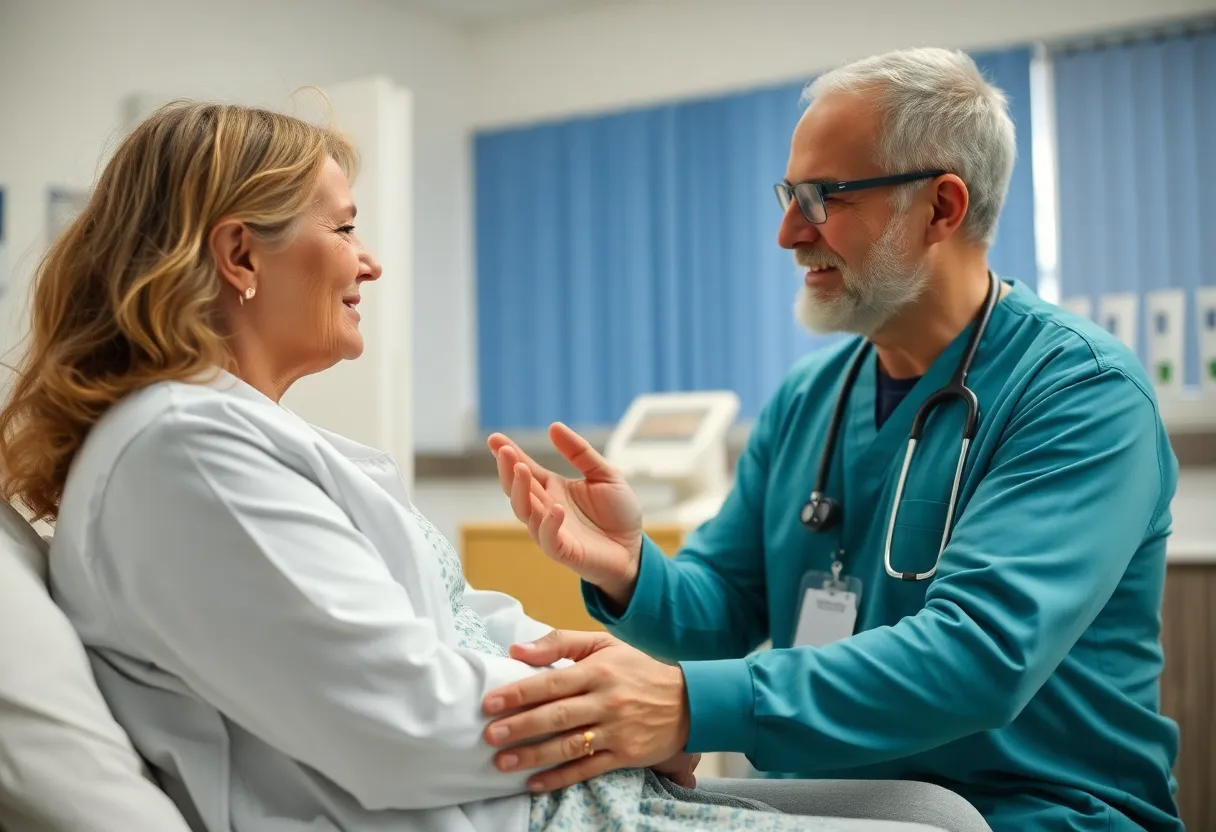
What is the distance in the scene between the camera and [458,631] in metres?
1.23

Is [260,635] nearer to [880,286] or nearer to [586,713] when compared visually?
[586,713]

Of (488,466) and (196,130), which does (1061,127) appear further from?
(196,130)

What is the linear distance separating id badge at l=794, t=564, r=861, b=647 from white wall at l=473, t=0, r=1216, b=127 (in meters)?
3.25

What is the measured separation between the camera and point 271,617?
3.15ft


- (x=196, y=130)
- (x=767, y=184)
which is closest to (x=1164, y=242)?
(x=767, y=184)

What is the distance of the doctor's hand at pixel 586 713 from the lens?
104cm

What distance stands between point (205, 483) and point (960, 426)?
3.29ft

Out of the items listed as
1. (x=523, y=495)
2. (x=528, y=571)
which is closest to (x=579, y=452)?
(x=523, y=495)

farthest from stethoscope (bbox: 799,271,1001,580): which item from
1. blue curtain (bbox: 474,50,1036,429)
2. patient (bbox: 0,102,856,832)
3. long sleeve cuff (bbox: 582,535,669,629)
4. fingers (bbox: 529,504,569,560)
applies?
blue curtain (bbox: 474,50,1036,429)

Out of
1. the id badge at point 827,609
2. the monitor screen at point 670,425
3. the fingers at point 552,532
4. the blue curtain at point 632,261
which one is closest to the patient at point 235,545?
the fingers at point 552,532

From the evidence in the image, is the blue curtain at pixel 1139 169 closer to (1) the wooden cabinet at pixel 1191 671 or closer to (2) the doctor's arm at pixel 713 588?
(1) the wooden cabinet at pixel 1191 671

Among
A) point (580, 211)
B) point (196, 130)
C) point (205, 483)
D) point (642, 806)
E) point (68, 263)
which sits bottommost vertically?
point (642, 806)

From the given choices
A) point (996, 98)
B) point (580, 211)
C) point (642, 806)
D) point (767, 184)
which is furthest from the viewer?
point (580, 211)

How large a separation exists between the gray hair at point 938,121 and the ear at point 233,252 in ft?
3.05
